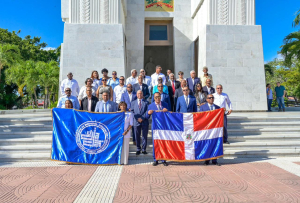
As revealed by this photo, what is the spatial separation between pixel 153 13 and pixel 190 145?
37.5 feet

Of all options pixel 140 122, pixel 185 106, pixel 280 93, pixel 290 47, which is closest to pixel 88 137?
pixel 140 122

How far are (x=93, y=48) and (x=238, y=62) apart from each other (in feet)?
24.4

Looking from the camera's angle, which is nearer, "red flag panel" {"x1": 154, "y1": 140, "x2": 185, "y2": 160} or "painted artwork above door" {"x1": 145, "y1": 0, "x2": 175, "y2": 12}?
"red flag panel" {"x1": 154, "y1": 140, "x2": 185, "y2": 160}

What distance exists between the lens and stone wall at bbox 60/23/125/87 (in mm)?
11992

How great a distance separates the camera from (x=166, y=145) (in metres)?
6.20

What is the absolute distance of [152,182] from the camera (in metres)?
4.69

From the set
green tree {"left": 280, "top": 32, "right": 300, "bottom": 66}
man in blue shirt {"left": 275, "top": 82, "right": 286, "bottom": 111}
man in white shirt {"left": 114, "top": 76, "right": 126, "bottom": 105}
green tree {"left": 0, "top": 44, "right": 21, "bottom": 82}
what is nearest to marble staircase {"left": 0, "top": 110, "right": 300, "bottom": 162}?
man in white shirt {"left": 114, "top": 76, "right": 126, "bottom": 105}

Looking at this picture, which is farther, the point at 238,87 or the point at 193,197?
the point at 238,87

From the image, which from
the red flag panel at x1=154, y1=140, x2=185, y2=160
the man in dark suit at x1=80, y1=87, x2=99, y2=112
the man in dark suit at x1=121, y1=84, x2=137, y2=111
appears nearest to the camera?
the red flag panel at x1=154, y1=140, x2=185, y2=160

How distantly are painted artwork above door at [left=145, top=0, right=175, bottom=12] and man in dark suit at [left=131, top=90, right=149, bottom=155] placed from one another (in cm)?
1028

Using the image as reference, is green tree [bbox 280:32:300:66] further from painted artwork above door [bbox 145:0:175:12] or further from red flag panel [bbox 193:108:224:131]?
red flag panel [bbox 193:108:224:131]

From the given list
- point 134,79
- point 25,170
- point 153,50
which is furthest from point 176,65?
point 25,170

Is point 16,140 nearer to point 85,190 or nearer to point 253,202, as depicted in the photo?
point 85,190

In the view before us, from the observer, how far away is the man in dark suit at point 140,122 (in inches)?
263
